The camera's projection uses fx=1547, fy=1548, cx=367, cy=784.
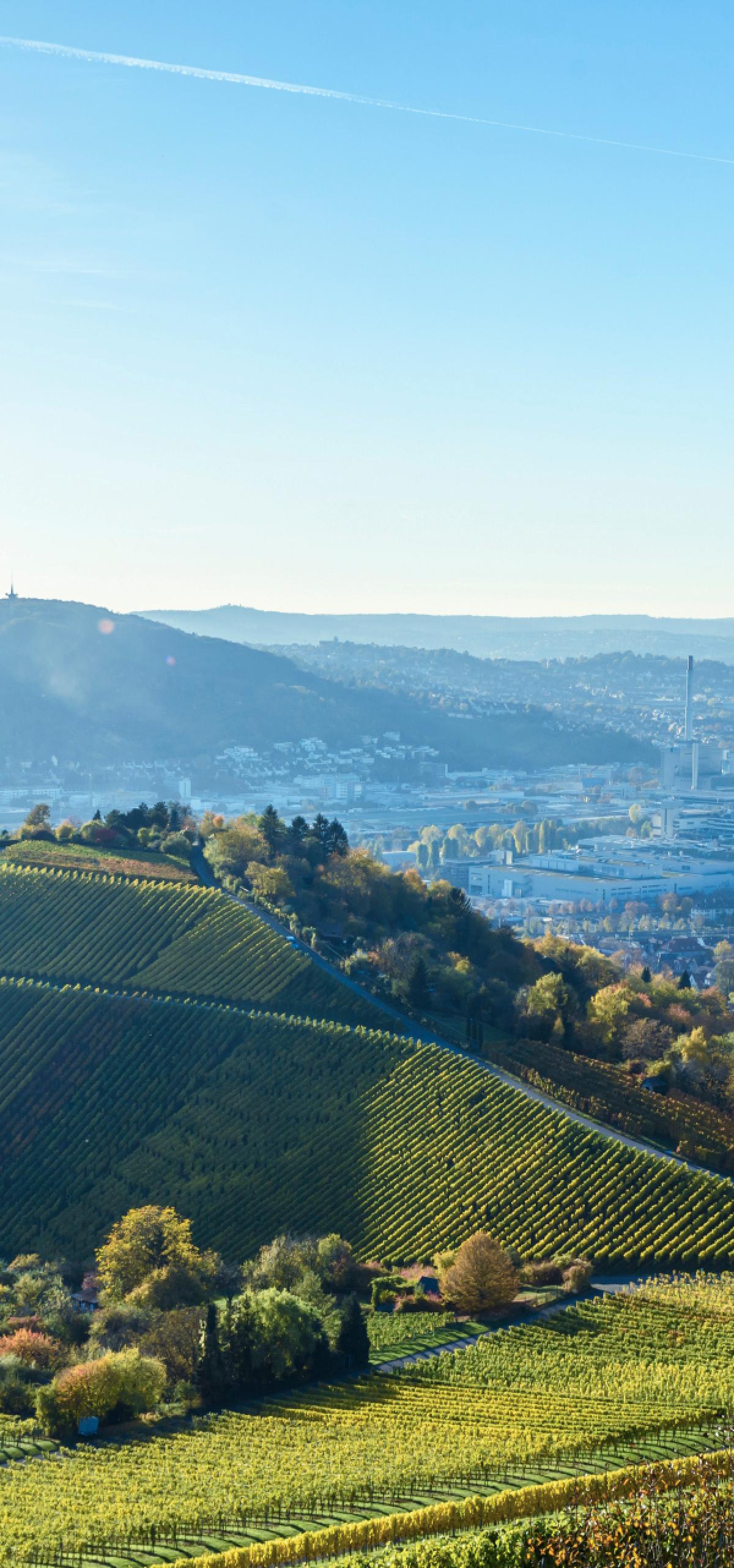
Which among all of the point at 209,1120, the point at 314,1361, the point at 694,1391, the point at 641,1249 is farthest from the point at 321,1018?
the point at 694,1391

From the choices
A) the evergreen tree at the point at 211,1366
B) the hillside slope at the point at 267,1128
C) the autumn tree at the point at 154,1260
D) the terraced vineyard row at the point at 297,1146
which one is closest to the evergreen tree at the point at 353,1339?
the evergreen tree at the point at 211,1366

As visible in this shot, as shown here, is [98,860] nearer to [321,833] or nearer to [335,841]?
[321,833]

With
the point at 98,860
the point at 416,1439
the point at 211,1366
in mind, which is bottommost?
the point at 211,1366

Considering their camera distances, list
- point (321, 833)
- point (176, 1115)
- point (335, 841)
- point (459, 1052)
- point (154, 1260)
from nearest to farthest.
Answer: point (154, 1260) < point (176, 1115) < point (459, 1052) < point (335, 841) < point (321, 833)

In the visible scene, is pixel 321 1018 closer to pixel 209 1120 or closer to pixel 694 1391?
pixel 209 1120

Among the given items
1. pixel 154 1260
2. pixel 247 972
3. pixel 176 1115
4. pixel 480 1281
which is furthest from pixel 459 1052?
pixel 480 1281

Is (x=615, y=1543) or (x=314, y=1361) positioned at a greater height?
(x=615, y=1543)
